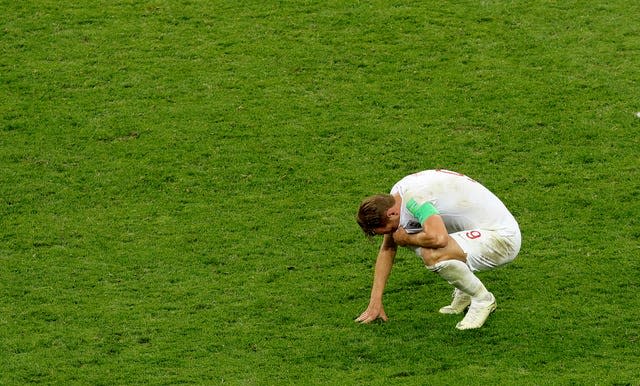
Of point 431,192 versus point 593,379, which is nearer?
point 593,379

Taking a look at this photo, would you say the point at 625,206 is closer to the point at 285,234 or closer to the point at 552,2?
the point at 285,234

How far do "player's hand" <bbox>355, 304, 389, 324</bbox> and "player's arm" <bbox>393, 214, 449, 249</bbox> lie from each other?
2.45 ft

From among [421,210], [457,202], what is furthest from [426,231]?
[457,202]

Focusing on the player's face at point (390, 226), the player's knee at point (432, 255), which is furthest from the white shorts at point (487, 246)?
the player's face at point (390, 226)

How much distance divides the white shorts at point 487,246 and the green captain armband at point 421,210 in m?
0.37

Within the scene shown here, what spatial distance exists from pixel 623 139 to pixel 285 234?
3.86m

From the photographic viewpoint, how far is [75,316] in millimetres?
8484

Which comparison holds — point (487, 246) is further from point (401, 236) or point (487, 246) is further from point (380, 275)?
point (380, 275)

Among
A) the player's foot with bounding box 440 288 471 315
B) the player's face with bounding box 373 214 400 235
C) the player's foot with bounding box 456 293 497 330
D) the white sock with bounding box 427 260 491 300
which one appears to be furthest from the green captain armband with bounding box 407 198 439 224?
the player's foot with bounding box 440 288 471 315

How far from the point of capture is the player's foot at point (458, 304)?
323 inches

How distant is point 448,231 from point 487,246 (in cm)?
44

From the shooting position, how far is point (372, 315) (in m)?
8.07

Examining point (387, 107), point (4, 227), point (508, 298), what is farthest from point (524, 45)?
point (4, 227)

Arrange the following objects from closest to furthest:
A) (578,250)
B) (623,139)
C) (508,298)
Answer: (508,298)
(578,250)
(623,139)
